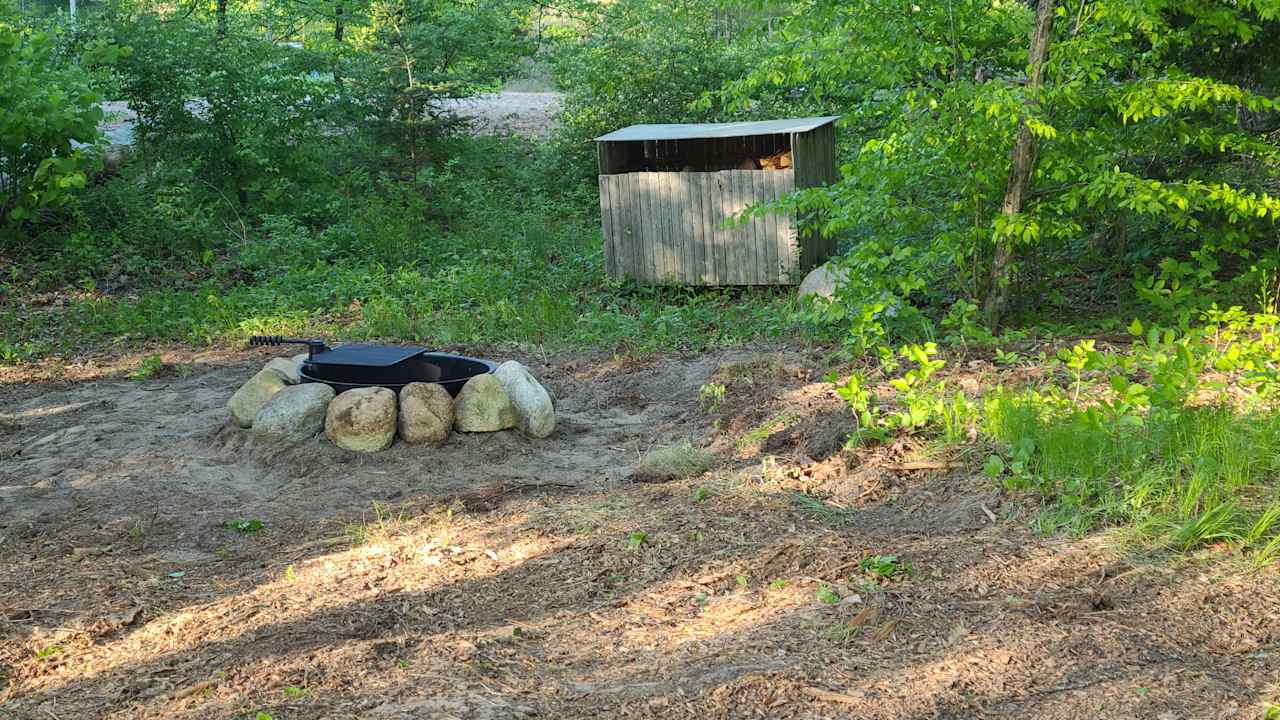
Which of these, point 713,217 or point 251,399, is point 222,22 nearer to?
point 713,217

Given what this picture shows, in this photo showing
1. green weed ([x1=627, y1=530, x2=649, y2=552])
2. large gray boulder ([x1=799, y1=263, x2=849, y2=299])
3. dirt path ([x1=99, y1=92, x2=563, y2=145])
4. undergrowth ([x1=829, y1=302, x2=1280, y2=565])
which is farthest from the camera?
dirt path ([x1=99, y1=92, x2=563, y2=145])

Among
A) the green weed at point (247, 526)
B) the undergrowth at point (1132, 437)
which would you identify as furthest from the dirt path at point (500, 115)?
the undergrowth at point (1132, 437)

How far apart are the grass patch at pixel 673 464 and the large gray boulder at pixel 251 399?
7.16 feet

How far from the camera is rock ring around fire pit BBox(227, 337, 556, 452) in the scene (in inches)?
236

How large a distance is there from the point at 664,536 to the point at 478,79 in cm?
1057

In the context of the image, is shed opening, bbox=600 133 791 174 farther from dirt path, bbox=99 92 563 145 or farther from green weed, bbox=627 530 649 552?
green weed, bbox=627 530 649 552

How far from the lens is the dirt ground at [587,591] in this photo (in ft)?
10.7

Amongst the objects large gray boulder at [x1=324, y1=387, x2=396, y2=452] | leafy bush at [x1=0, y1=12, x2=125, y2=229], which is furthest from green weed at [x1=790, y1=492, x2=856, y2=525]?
leafy bush at [x1=0, y1=12, x2=125, y2=229]

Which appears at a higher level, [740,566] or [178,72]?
[178,72]

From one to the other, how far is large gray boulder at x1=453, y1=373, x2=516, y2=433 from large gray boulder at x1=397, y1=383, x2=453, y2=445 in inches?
2.9

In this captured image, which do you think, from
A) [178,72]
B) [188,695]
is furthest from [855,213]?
[178,72]

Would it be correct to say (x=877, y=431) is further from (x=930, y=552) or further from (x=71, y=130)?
(x=71, y=130)

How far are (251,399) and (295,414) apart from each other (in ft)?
1.29

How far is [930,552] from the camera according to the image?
4.15 metres
